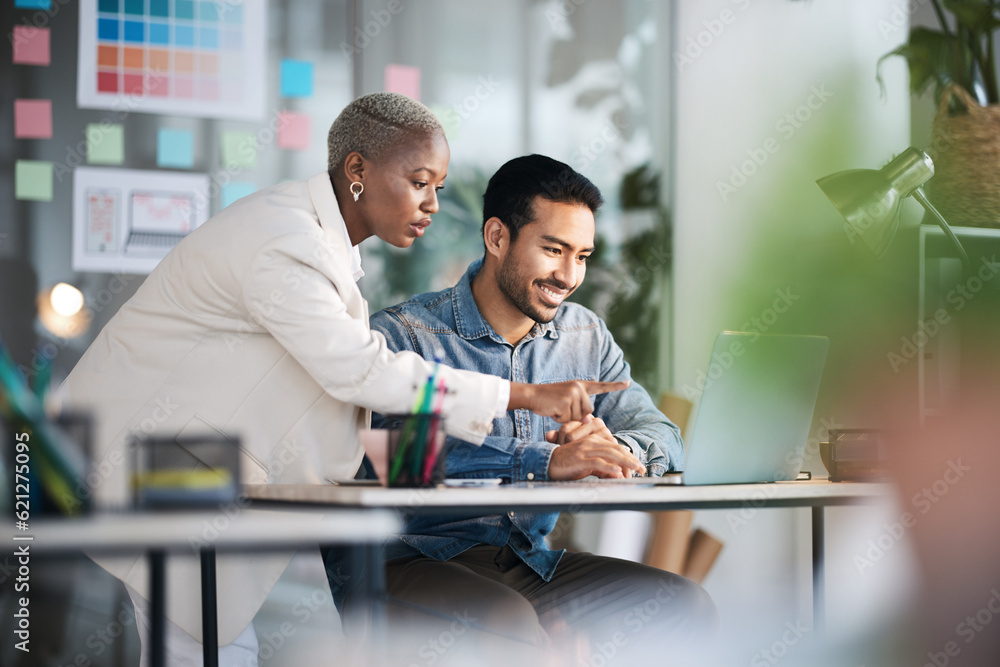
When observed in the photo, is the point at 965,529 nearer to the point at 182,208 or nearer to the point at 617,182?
the point at 182,208

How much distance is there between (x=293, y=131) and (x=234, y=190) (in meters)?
0.25

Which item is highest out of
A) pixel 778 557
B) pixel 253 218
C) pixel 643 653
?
pixel 253 218

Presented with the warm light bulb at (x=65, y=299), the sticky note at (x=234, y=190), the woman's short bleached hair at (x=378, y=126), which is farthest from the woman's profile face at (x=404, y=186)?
the warm light bulb at (x=65, y=299)

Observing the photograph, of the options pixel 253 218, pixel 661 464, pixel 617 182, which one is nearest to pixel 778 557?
pixel 617 182

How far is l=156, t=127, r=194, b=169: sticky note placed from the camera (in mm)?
2639

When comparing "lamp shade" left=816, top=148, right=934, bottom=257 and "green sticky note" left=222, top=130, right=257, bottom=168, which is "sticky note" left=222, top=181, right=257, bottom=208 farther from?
"lamp shade" left=816, top=148, right=934, bottom=257

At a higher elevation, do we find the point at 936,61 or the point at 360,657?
the point at 936,61

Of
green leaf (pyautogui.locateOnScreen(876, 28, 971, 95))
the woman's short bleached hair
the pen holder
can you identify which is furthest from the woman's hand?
green leaf (pyautogui.locateOnScreen(876, 28, 971, 95))

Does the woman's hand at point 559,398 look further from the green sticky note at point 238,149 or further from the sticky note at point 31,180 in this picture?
the sticky note at point 31,180

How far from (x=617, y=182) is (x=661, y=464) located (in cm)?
165

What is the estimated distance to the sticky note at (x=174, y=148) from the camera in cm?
264

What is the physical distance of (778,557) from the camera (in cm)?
318

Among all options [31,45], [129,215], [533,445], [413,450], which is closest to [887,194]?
[533,445]

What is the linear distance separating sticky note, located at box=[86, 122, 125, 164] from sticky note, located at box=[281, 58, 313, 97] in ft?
1.53
